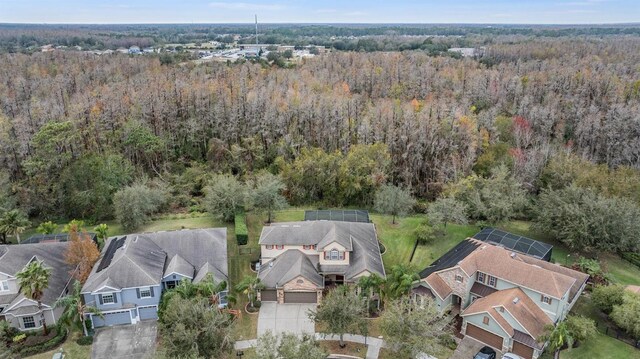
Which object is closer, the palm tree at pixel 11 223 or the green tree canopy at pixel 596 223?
the green tree canopy at pixel 596 223

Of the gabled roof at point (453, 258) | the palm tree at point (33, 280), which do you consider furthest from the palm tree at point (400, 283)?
the palm tree at point (33, 280)

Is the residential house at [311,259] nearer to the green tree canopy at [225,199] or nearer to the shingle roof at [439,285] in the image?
the shingle roof at [439,285]

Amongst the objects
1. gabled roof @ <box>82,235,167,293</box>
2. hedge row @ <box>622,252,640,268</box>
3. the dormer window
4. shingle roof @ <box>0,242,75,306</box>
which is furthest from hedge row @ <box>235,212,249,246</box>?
hedge row @ <box>622,252,640,268</box>

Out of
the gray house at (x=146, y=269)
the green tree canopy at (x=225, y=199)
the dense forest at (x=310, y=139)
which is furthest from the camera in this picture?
the dense forest at (x=310, y=139)

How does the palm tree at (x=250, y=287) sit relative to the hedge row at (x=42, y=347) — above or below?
above

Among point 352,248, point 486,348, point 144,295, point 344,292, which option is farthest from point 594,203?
point 144,295

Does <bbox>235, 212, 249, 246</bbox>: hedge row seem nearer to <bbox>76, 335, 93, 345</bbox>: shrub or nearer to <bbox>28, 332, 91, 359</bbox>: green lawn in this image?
<bbox>76, 335, 93, 345</bbox>: shrub

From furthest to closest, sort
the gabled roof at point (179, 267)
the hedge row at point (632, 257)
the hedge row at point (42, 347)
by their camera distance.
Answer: the hedge row at point (632, 257) → the gabled roof at point (179, 267) → the hedge row at point (42, 347)
